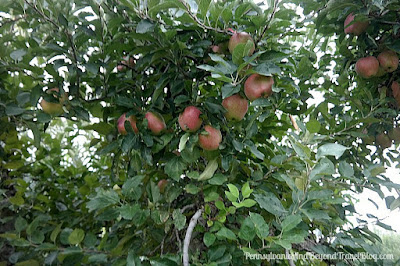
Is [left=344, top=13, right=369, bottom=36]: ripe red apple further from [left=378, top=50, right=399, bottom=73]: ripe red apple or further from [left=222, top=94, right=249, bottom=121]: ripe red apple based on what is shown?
[left=222, top=94, right=249, bottom=121]: ripe red apple

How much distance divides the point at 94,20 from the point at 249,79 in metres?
0.43

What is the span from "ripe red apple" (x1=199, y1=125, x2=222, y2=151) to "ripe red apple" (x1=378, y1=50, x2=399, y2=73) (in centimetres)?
59

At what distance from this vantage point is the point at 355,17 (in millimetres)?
877

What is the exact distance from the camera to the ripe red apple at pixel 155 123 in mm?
858

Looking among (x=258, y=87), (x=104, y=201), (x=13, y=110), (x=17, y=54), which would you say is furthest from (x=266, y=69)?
(x=13, y=110)

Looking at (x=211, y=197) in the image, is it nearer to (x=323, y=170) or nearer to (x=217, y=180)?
(x=217, y=180)

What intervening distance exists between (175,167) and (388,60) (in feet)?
2.42

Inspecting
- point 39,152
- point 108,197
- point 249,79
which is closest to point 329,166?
point 249,79

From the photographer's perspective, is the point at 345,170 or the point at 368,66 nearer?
the point at 345,170

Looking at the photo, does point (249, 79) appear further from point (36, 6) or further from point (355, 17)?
point (36, 6)

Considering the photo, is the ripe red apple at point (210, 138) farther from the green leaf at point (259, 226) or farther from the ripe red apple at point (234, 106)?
the green leaf at point (259, 226)

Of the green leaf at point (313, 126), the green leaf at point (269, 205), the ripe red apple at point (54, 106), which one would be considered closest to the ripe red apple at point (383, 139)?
the green leaf at point (313, 126)

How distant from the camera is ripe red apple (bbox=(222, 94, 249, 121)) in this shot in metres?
0.84

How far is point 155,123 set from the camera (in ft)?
2.83
